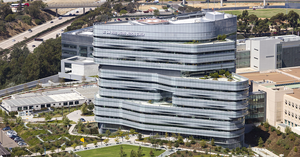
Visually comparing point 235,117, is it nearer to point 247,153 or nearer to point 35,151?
point 247,153

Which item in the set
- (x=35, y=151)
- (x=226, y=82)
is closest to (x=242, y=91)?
(x=226, y=82)

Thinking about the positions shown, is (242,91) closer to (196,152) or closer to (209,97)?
(209,97)

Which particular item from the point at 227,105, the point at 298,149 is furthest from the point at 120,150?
the point at 298,149

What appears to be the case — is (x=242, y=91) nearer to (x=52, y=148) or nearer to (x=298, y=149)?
(x=298, y=149)

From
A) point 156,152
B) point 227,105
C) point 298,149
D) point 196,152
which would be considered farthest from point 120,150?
point 298,149

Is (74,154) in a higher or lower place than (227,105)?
lower

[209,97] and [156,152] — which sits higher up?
[209,97]

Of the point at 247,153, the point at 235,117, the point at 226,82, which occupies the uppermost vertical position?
the point at 226,82
